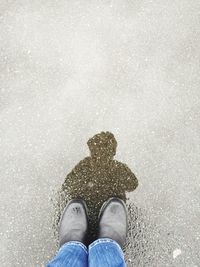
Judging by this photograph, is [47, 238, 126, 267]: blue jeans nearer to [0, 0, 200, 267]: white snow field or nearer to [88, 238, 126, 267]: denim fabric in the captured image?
[88, 238, 126, 267]: denim fabric

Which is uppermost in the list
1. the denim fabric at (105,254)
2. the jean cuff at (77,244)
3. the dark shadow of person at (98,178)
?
the dark shadow of person at (98,178)

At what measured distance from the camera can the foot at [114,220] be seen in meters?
2.60

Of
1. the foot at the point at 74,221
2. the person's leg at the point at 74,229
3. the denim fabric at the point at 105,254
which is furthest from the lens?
the foot at the point at 74,221

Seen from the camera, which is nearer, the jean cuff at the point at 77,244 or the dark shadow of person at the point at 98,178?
the jean cuff at the point at 77,244

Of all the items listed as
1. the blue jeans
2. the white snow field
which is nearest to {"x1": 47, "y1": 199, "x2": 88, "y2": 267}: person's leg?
the blue jeans

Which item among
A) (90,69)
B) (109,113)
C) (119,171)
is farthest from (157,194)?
(90,69)

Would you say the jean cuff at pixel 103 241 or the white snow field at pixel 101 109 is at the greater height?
the white snow field at pixel 101 109

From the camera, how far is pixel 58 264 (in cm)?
221

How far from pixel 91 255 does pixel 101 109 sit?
1040 mm

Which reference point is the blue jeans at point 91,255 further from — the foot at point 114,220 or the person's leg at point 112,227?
the foot at point 114,220

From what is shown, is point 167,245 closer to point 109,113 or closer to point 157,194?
point 157,194

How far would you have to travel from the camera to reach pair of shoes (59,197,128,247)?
2.59 m

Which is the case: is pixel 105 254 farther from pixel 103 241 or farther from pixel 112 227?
pixel 112 227

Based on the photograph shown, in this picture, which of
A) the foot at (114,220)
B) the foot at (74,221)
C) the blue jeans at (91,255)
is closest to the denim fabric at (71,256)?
the blue jeans at (91,255)
